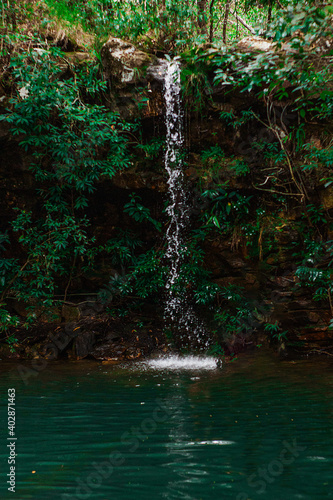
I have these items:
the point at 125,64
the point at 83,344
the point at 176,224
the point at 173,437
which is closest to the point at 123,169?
the point at 176,224

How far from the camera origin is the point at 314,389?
Result: 4602 mm

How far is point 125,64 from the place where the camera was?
24.6 feet

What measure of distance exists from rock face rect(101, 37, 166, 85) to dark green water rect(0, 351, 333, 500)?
18.0 feet

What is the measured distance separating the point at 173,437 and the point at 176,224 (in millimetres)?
Answer: 5434

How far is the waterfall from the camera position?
25.4 feet

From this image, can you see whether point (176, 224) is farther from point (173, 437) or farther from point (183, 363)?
point (173, 437)

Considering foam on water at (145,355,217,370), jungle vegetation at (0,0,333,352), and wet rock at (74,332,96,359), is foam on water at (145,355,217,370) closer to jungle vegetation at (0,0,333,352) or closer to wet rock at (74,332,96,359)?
jungle vegetation at (0,0,333,352)

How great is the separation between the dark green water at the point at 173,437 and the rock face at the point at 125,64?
550 cm

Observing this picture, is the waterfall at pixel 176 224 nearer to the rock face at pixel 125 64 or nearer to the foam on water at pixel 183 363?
the rock face at pixel 125 64

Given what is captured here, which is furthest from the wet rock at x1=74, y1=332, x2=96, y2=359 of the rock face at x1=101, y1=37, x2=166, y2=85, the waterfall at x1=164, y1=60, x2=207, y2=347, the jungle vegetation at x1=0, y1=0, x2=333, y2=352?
the rock face at x1=101, y1=37, x2=166, y2=85

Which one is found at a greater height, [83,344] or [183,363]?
[83,344]

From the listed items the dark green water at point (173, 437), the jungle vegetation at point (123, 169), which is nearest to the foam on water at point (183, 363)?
the jungle vegetation at point (123, 169)

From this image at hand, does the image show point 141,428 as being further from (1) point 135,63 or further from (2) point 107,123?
(1) point 135,63

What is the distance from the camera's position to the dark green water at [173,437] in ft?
7.57
